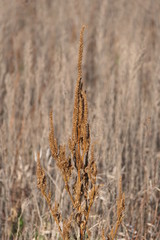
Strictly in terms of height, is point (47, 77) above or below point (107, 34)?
below

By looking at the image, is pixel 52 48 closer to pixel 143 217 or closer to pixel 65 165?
pixel 143 217

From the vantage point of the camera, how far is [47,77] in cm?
300

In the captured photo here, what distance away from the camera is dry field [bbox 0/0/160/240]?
62.0 inches

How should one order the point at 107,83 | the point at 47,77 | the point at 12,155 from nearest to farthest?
the point at 12,155 < the point at 107,83 < the point at 47,77

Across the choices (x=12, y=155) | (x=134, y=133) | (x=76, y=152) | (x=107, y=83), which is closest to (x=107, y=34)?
(x=107, y=83)

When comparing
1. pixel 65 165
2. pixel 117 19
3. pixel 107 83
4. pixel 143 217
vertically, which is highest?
pixel 117 19

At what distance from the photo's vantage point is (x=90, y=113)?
1951mm

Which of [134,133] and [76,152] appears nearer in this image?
[76,152]

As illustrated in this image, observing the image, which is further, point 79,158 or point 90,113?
point 90,113

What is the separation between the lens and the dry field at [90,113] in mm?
1574

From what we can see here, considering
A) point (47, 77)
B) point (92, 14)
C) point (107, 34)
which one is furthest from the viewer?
point (92, 14)

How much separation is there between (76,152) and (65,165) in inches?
2.1

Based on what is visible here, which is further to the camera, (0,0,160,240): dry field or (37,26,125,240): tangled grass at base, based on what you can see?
(0,0,160,240): dry field

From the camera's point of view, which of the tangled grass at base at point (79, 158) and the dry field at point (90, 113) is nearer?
the tangled grass at base at point (79, 158)
